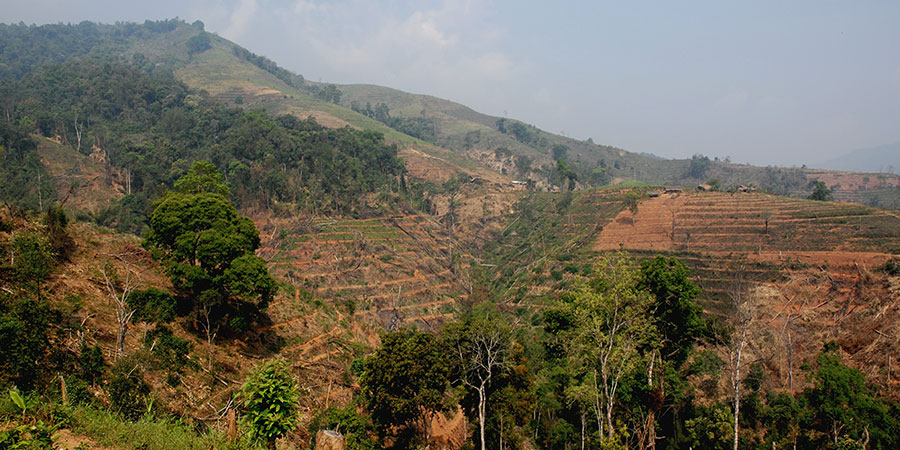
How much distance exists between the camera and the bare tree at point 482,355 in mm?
20969

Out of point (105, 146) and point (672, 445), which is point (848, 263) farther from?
point (105, 146)

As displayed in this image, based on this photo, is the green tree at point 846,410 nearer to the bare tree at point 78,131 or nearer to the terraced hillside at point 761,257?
the terraced hillside at point 761,257

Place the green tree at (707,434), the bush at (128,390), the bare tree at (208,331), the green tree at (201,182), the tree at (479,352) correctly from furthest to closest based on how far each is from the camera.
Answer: the green tree at (201,182) → the green tree at (707,434) → the tree at (479,352) → the bare tree at (208,331) → the bush at (128,390)

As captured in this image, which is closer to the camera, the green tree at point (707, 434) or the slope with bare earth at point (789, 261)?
the green tree at point (707, 434)

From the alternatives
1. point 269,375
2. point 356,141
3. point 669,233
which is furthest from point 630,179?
point 269,375

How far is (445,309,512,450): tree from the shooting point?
69.3ft

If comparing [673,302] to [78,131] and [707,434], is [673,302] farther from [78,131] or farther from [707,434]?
[78,131]

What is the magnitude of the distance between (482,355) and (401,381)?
13.3 feet

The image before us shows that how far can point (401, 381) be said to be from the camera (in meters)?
20.0

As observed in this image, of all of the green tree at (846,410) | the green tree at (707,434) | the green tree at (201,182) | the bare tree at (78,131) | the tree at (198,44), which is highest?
the tree at (198,44)

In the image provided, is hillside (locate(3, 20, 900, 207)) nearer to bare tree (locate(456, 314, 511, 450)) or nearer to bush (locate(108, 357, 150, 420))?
bare tree (locate(456, 314, 511, 450))

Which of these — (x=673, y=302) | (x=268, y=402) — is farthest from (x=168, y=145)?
(x=673, y=302)

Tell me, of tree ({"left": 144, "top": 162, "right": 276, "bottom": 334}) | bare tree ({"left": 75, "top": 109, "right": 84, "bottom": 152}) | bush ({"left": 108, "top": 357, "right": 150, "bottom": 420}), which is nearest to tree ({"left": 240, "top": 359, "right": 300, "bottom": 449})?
bush ({"left": 108, "top": 357, "right": 150, "bottom": 420})

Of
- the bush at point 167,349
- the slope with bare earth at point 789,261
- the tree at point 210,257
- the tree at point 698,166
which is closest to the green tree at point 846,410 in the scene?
the slope with bare earth at point 789,261
